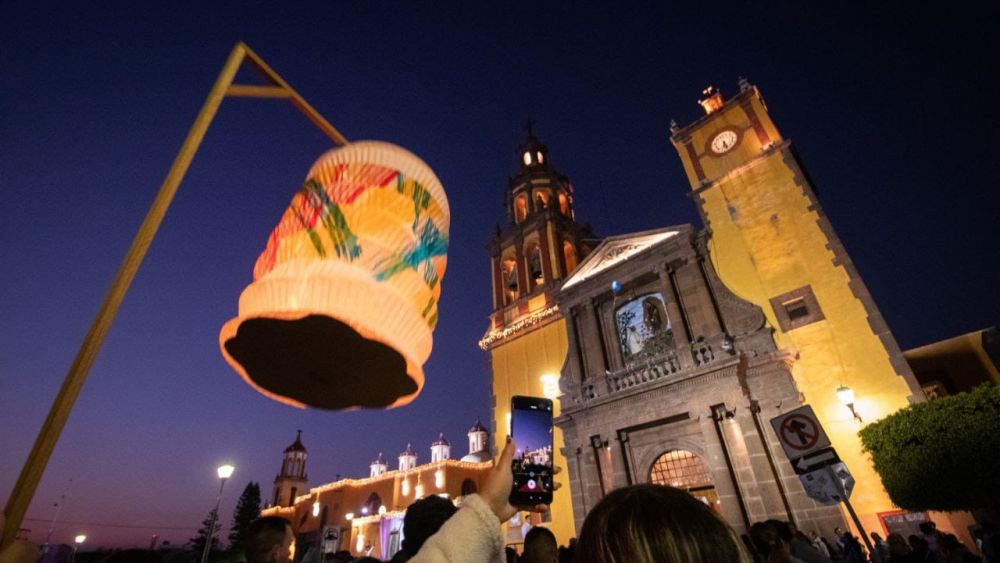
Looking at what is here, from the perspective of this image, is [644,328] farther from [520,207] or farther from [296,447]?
[296,447]

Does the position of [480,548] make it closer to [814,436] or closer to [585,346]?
[814,436]

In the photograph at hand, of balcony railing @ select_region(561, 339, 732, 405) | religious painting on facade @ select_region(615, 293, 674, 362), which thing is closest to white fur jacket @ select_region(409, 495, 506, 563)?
balcony railing @ select_region(561, 339, 732, 405)

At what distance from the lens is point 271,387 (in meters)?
1.93

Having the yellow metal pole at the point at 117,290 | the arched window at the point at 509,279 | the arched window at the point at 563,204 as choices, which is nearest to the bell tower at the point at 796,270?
the arched window at the point at 563,204

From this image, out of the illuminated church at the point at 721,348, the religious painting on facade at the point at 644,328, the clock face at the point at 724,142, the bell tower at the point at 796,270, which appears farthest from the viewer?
the clock face at the point at 724,142

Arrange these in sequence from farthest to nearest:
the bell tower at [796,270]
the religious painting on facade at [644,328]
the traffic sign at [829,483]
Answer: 1. the religious painting on facade at [644,328]
2. the bell tower at [796,270]
3. the traffic sign at [829,483]

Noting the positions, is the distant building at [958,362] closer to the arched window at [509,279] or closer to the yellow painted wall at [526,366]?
the yellow painted wall at [526,366]

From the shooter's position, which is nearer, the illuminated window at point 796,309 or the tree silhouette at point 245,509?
the illuminated window at point 796,309

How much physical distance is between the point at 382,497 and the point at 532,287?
2896 centimetres

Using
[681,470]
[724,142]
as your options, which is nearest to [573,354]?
[681,470]

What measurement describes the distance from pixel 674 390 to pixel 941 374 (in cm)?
1064

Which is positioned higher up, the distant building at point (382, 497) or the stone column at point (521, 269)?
the stone column at point (521, 269)

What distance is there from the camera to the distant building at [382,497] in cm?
3556

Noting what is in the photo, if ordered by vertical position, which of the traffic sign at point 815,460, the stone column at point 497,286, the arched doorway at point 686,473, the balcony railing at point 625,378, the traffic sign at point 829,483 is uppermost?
the stone column at point 497,286
